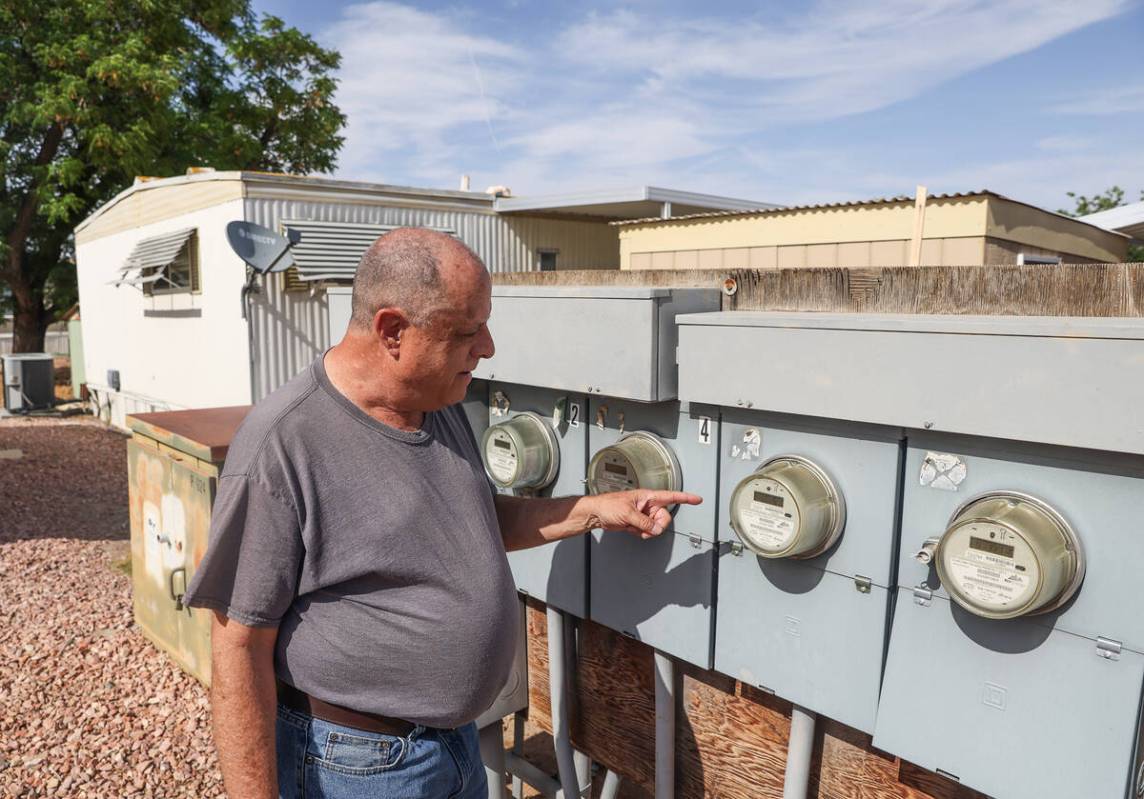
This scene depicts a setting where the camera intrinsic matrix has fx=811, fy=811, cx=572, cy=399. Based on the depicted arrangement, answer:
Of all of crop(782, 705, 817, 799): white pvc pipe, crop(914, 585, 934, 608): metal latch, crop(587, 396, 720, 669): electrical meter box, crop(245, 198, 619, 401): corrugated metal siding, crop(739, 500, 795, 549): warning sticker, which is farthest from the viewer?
crop(245, 198, 619, 401): corrugated metal siding

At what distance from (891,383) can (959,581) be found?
41 cm

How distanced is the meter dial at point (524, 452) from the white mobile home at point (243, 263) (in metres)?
6.87

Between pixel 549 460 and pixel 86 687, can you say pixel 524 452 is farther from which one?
pixel 86 687

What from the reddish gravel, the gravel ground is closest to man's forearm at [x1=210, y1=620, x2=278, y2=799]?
the gravel ground

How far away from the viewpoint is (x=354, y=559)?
1.59 metres

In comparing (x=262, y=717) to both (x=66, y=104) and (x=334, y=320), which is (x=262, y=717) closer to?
(x=334, y=320)

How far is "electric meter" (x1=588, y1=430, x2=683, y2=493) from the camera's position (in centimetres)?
218

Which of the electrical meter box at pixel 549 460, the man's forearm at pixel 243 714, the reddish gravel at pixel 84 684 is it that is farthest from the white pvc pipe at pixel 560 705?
the reddish gravel at pixel 84 684

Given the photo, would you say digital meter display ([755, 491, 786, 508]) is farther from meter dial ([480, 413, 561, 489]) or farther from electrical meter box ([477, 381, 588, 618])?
meter dial ([480, 413, 561, 489])

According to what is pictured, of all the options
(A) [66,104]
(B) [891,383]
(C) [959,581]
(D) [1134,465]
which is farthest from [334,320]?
(A) [66,104]

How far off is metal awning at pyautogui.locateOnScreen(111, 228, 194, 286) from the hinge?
11.0 meters

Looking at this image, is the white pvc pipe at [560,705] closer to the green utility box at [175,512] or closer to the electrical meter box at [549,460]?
the electrical meter box at [549,460]

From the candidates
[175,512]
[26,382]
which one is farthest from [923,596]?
[26,382]

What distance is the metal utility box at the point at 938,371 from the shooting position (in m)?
1.41
